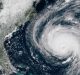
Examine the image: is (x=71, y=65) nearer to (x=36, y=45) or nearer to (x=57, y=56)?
(x=57, y=56)

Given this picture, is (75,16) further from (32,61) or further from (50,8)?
(32,61)

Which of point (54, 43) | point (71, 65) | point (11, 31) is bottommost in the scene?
point (71, 65)

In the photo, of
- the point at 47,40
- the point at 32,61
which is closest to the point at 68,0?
the point at 47,40

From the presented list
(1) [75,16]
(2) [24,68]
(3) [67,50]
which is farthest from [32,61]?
(1) [75,16]

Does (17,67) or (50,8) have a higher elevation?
(50,8)

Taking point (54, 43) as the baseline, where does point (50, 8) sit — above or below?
above

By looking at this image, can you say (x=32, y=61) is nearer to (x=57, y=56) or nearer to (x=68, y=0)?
(x=57, y=56)
